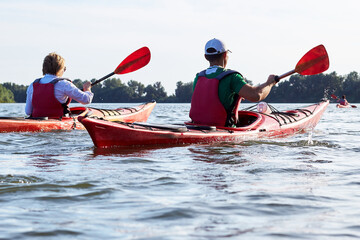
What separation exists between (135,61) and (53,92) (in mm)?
1498

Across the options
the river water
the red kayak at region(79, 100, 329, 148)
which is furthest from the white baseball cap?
the river water

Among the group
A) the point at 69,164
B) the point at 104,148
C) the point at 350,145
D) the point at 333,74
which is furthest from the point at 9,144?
the point at 333,74

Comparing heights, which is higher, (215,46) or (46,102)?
(215,46)

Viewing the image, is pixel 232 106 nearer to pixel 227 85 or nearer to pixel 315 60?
pixel 227 85

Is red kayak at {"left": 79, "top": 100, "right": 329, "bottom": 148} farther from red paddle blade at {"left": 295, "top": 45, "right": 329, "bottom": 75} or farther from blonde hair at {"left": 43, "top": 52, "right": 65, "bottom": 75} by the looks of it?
blonde hair at {"left": 43, "top": 52, "right": 65, "bottom": 75}

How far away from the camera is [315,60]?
24.5ft

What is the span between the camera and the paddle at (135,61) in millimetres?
8602

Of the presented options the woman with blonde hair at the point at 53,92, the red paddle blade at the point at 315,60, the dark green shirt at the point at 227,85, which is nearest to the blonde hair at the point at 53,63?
the woman with blonde hair at the point at 53,92

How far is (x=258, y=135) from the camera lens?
712 cm

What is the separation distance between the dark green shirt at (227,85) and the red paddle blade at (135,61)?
2320 mm

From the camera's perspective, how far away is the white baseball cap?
20.7ft

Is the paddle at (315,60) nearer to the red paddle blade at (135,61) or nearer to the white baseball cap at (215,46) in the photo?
the white baseball cap at (215,46)

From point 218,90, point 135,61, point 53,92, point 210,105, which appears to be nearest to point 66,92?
point 53,92

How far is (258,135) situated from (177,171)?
285 centimetres
